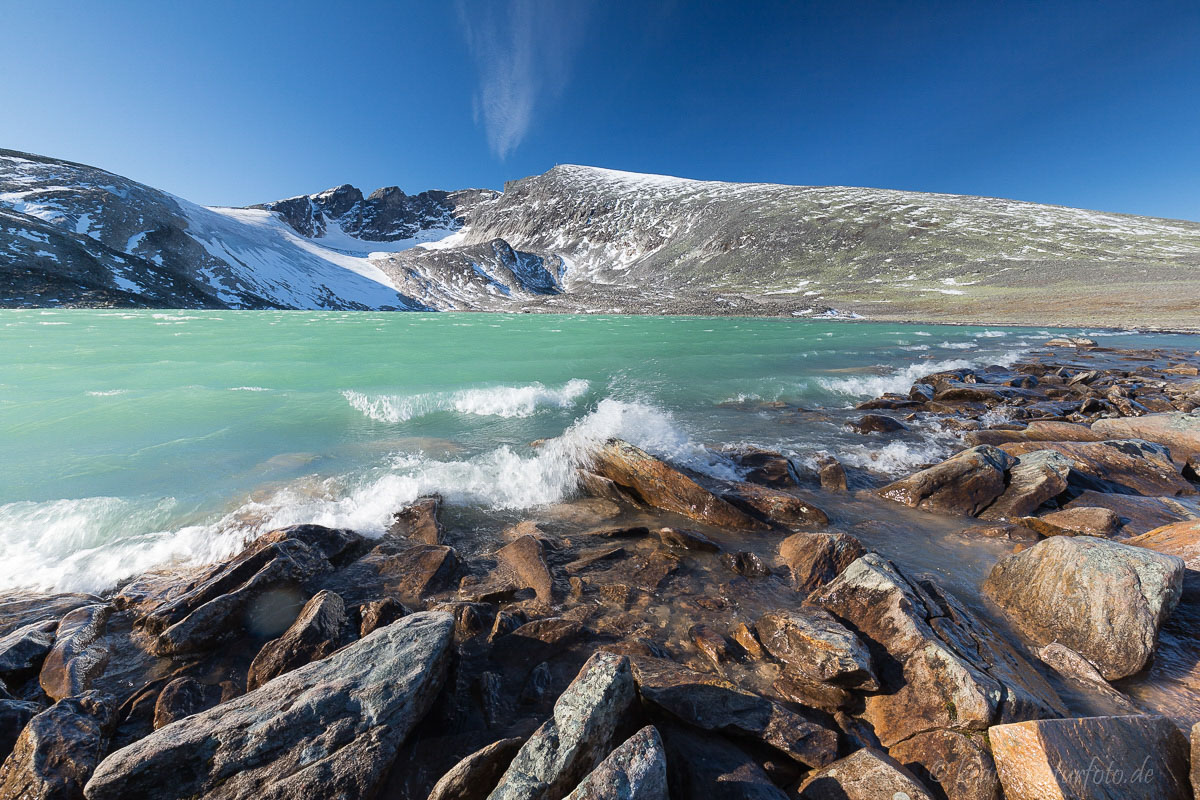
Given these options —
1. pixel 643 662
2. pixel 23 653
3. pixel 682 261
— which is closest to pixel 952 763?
pixel 643 662

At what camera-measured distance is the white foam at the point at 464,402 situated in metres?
13.2

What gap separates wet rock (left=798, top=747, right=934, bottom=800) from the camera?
2.40 meters

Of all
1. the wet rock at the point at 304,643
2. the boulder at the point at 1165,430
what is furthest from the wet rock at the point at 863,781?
the boulder at the point at 1165,430

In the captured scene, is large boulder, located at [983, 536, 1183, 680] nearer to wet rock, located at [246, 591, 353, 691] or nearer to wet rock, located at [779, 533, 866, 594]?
wet rock, located at [779, 533, 866, 594]

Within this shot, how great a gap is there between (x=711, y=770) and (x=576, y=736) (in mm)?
888

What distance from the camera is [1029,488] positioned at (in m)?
6.64

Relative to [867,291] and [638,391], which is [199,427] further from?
[867,291]

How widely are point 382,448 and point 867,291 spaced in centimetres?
11214

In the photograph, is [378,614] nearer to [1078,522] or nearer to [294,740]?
[294,740]

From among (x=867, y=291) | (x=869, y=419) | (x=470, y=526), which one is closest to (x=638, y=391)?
(x=869, y=419)

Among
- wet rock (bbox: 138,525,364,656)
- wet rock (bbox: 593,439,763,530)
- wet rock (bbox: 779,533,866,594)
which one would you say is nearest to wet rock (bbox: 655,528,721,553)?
wet rock (bbox: 593,439,763,530)

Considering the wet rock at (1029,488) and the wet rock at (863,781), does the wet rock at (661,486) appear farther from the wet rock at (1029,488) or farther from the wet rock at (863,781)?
Answer: the wet rock at (863,781)

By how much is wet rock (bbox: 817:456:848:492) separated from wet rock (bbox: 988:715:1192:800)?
5329 millimetres

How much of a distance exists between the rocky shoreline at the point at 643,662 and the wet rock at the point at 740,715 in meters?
0.02
